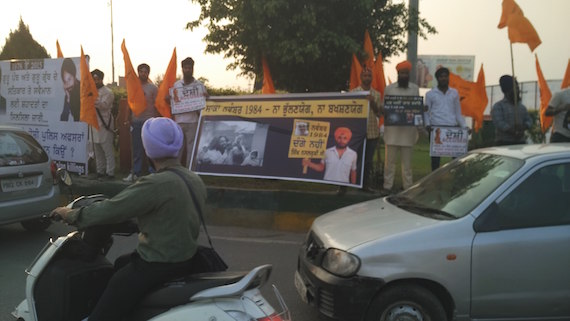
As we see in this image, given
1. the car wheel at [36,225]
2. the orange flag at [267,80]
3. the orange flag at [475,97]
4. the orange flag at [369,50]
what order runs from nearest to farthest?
the car wheel at [36,225]
the orange flag at [369,50]
the orange flag at [475,97]
the orange flag at [267,80]

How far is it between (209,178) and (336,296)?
571 cm

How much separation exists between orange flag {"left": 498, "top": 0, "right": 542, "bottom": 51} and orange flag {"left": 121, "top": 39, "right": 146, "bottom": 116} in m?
5.85

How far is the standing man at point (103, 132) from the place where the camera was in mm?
8422

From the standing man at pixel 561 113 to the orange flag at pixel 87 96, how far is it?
23.7 ft

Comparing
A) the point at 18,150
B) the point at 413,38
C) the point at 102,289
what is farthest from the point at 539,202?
the point at 413,38

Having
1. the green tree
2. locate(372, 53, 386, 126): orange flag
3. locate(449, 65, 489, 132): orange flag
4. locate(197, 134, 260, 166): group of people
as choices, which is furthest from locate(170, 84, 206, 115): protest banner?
the green tree

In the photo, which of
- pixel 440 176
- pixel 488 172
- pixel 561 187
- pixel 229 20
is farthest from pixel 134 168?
pixel 561 187

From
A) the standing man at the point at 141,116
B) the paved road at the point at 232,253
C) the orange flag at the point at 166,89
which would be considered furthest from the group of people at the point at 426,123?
the standing man at the point at 141,116

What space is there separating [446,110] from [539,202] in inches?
157

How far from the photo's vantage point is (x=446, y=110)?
7.20 meters

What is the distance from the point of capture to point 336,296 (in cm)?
325

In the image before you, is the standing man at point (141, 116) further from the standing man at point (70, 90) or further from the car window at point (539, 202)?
the car window at point (539, 202)

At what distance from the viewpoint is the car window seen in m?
3.33

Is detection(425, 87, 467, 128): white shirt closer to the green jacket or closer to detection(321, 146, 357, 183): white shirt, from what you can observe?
detection(321, 146, 357, 183): white shirt
